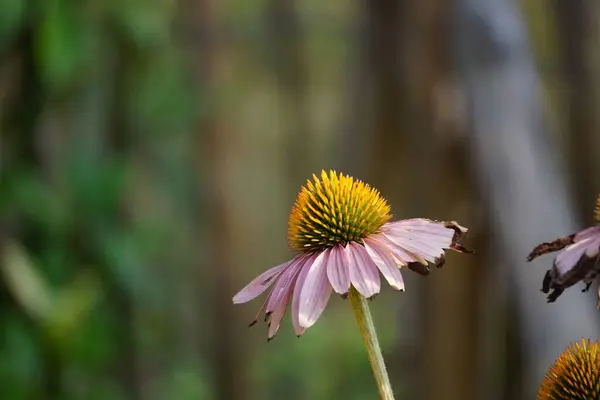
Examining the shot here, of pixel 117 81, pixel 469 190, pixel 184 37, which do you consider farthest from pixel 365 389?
pixel 469 190

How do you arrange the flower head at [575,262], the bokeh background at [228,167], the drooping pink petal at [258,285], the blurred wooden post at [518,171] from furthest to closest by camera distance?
the bokeh background at [228,167]
the blurred wooden post at [518,171]
the drooping pink petal at [258,285]
the flower head at [575,262]

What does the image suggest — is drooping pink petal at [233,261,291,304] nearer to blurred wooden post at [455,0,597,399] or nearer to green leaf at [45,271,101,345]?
blurred wooden post at [455,0,597,399]

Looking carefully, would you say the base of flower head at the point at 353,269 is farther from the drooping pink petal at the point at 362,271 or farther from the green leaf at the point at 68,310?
the green leaf at the point at 68,310

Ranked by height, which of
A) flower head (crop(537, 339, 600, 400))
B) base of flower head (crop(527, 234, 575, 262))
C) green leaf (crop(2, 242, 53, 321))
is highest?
green leaf (crop(2, 242, 53, 321))

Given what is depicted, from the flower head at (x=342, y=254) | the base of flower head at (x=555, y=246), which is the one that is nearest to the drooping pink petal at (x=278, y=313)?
the flower head at (x=342, y=254)

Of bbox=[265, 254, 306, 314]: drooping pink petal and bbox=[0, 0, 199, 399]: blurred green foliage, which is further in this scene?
bbox=[0, 0, 199, 399]: blurred green foliage

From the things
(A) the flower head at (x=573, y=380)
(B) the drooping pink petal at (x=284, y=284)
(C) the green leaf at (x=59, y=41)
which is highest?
(C) the green leaf at (x=59, y=41)

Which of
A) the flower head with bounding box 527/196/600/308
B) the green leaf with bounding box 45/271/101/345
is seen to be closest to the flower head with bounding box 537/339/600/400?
the flower head with bounding box 527/196/600/308
